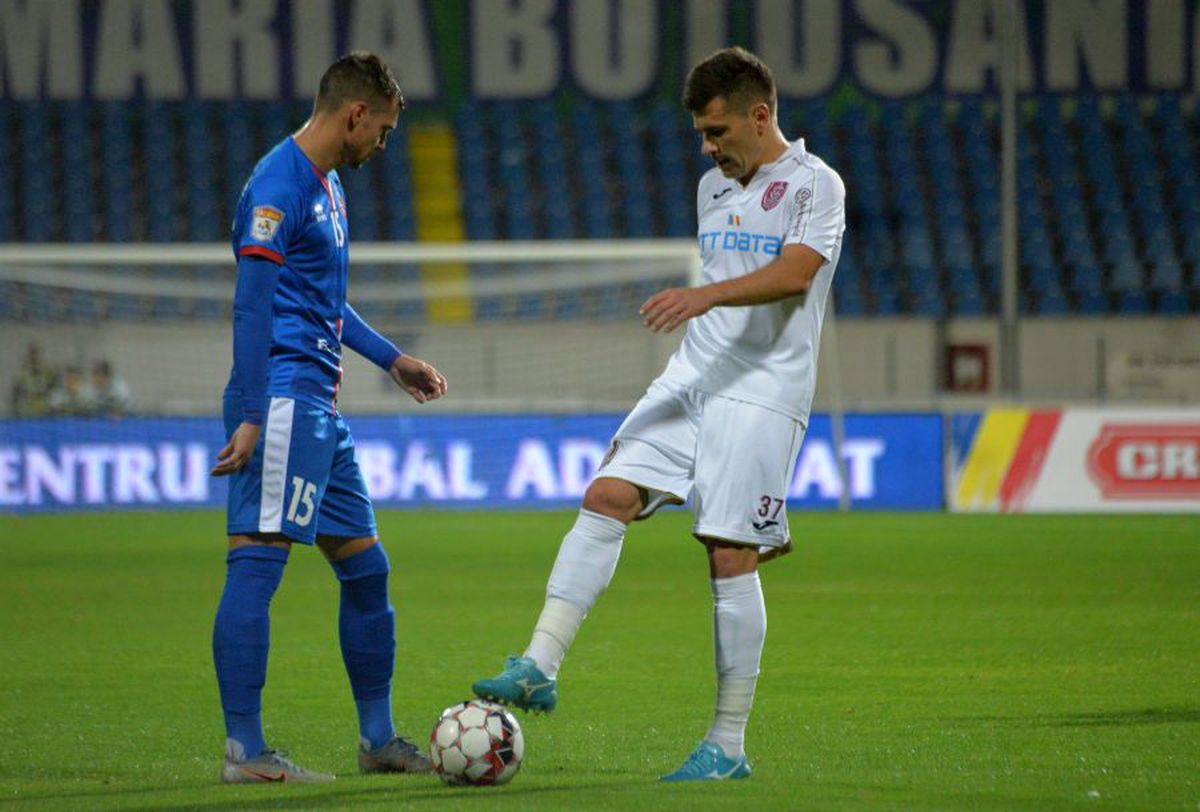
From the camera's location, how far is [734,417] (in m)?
4.80

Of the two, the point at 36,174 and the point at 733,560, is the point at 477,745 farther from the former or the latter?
the point at 36,174

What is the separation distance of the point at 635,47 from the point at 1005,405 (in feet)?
37.5

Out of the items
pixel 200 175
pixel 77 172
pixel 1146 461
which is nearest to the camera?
pixel 1146 461

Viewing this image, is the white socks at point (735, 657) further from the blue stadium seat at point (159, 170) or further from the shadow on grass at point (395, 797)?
the blue stadium seat at point (159, 170)

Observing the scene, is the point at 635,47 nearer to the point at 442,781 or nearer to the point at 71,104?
the point at 71,104

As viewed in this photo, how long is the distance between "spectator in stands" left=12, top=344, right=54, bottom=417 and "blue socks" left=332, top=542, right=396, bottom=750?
12342 mm

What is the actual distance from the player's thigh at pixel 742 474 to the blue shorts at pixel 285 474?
100 centimetres

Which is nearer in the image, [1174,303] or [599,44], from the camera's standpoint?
[1174,303]

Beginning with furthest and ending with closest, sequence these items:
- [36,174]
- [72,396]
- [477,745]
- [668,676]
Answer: [36,174] < [72,396] < [668,676] < [477,745]

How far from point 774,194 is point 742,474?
0.73 meters

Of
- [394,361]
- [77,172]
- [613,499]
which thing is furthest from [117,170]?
[613,499]


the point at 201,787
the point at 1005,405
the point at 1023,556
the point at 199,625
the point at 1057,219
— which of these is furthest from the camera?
the point at 1057,219

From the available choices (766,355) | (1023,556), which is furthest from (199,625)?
(1023,556)

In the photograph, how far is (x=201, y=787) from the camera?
4727 mm
